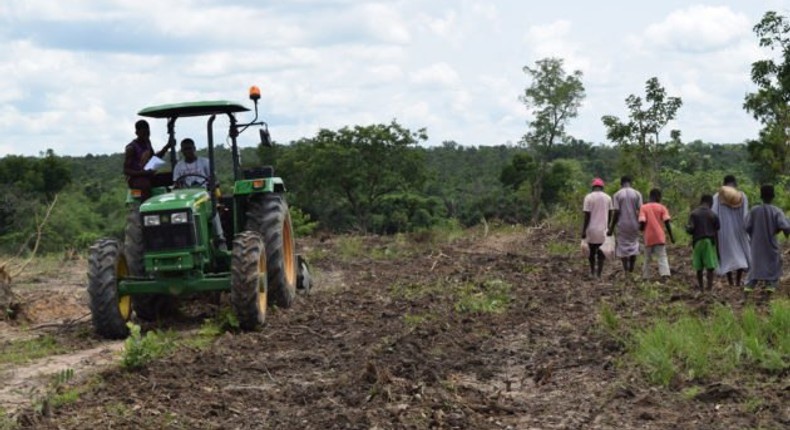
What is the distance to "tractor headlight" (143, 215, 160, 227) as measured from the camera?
33.4ft

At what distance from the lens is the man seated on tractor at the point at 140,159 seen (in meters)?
11.1

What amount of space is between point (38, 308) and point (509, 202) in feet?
131

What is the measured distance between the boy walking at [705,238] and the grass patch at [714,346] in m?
3.83

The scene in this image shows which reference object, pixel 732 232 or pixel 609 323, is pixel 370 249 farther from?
pixel 609 323

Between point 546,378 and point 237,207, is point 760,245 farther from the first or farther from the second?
point 237,207

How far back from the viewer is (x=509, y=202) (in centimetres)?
5134

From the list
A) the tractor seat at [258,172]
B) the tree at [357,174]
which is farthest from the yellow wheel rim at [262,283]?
the tree at [357,174]

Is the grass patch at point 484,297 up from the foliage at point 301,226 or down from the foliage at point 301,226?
down

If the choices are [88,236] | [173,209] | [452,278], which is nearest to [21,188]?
[88,236]

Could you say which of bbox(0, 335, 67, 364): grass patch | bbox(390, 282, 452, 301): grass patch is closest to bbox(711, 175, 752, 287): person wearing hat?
bbox(390, 282, 452, 301): grass patch

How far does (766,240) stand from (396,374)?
6.00 meters

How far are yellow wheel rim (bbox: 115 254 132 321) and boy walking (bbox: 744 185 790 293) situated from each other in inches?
270

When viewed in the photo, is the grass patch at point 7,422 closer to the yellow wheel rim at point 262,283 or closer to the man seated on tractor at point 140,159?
the yellow wheel rim at point 262,283

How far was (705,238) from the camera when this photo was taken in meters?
12.8
